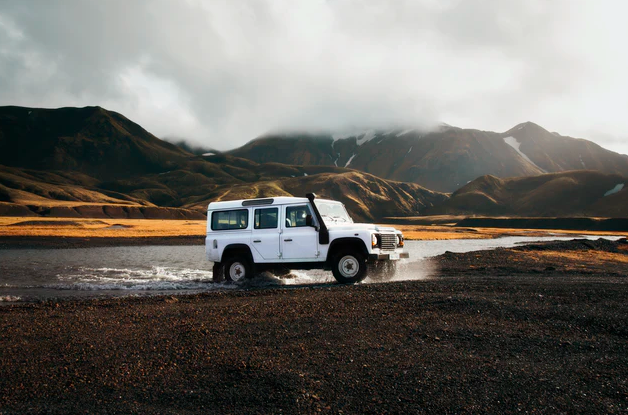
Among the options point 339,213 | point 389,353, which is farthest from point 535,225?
point 389,353

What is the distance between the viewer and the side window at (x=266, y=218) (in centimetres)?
1623

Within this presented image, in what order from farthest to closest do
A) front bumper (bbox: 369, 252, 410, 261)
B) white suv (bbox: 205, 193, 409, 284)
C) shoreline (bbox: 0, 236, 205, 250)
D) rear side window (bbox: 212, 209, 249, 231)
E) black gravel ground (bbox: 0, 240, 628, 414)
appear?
shoreline (bbox: 0, 236, 205, 250) < rear side window (bbox: 212, 209, 249, 231) < white suv (bbox: 205, 193, 409, 284) < front bumper (bbox: 369, 252, 410, 261) < black gravel ground (bbox: 0, 240, 628, 414)

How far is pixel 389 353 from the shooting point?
661cm

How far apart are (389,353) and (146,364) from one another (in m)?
3.98

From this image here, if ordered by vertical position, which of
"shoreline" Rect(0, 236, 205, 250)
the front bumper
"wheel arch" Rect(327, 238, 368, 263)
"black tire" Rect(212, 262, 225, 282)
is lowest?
"shoreline" Rect(0, 236, 205, 250)

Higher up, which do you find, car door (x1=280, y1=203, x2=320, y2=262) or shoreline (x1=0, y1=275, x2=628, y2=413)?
car door (x1=280, y1=203, x2=320, y2=262)

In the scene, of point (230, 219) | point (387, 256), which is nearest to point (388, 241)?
point (387, 256)

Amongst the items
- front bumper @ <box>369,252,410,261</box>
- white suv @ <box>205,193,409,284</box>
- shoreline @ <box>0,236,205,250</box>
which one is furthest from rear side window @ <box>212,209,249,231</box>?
shoreline @ <box>0,236,205,250</box>

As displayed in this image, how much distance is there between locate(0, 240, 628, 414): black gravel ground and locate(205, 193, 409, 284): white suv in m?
4.32

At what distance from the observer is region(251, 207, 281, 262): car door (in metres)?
16.0

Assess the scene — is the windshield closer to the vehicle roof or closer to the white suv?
the white suv

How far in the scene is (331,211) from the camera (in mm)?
16609

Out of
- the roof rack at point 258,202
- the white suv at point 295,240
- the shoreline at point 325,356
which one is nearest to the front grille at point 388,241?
the white suv at point 295,240

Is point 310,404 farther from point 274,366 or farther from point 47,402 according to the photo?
point 47,402
